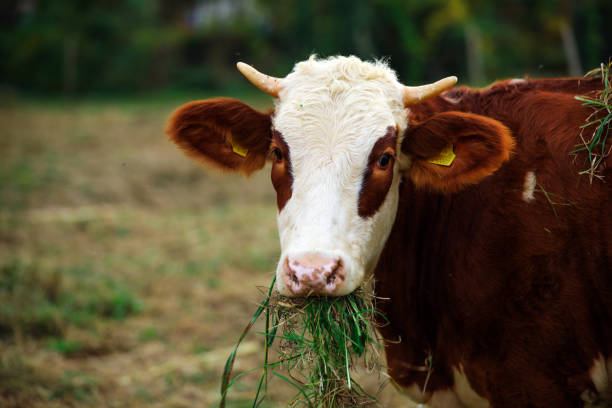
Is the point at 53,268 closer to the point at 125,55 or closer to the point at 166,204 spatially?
the point at 166,204

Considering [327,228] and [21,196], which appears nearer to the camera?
[327,228]

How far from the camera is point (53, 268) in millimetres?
6668

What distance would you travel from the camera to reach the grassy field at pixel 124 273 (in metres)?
4.68

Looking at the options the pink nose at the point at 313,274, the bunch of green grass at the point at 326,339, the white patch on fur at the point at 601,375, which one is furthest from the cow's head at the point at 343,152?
the white patch on fur at the point at 601,375

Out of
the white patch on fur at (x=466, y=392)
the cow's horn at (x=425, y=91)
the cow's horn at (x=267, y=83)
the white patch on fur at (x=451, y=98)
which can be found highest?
the cow's horn at (x=267, y=83)

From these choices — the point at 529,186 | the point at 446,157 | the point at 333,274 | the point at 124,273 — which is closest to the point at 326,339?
the point at 333,274

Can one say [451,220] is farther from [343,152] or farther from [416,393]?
[416,393]

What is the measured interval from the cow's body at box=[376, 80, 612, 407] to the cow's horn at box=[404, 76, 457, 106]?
0.17 m

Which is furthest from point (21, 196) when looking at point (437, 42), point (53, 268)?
point (437, 42)

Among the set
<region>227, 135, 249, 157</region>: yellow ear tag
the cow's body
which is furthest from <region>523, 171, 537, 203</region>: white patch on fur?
<region>227, 135, 249, 157</region>: yellow ear tag

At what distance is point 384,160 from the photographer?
9.30ft

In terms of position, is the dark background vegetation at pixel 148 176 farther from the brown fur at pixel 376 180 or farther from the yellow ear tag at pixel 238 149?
the brown fur at pixel 376 180

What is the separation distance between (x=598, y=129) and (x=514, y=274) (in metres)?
0.83

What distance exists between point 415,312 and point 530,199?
0.89 meters
